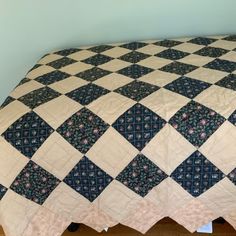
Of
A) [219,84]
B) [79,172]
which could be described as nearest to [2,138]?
[79,172]

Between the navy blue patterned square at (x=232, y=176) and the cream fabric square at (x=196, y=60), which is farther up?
the cream fabric square at (x=196, y=60)

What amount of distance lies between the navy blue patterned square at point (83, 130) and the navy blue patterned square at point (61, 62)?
0.57 metres

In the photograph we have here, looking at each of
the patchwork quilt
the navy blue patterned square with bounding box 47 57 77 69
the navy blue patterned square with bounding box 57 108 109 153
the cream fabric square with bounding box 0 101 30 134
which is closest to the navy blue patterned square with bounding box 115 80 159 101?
the patchwork quilt

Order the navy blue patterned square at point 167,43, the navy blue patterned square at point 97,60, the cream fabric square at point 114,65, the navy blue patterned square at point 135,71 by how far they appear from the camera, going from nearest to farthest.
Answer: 1. the navy blue patterned square at point 135,71
2. the cream fabric square at point 114,65
3. the navy blue patterned square at point 97,60
4. the navy blue patterned square at point 167,43

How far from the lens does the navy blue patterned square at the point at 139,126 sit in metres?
1.08

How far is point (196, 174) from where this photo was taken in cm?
110

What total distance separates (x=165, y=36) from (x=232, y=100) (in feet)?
2.87

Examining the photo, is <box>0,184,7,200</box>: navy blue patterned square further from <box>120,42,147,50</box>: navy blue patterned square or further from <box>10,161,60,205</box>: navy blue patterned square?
<box>120,42,147,50</box>: navy blue patterned square

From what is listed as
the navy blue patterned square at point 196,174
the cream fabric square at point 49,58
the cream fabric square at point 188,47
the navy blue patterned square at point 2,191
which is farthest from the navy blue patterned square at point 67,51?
the navy blue patterned square at point 196,174

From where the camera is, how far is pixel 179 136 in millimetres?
1064

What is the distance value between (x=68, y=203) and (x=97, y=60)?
2.51 ft

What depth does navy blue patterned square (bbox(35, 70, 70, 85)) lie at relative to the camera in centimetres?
143

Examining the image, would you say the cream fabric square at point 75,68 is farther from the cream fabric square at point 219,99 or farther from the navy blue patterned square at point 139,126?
the cream fabric square at point 219,99

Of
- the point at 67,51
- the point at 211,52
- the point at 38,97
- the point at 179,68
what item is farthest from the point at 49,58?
the point at 211,52
